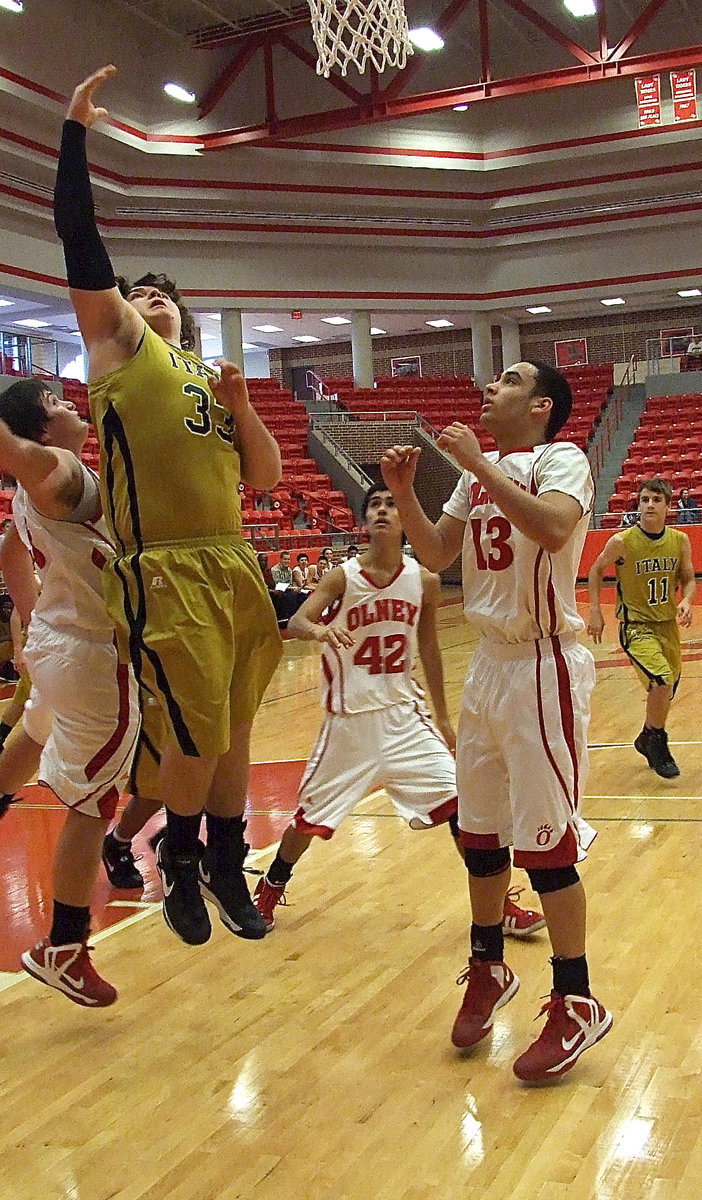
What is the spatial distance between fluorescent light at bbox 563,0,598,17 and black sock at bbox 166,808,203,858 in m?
19.5

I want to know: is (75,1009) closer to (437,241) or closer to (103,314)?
(103,314)

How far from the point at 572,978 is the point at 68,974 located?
1.47 meters

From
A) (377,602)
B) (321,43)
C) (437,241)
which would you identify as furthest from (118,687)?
(437,241)

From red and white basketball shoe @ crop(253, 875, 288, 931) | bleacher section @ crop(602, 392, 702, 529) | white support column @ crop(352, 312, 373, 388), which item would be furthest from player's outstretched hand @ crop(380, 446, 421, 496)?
white support column @ crop(352, 312, 373, 388)

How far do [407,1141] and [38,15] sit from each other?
63.8 ft

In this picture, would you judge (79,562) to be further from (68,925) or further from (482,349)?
(482,349)

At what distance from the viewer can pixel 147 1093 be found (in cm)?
316

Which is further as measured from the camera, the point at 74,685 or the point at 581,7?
the point at 581,7

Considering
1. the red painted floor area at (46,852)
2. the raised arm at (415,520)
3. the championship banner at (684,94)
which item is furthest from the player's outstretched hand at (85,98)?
the championship banner at (684,94)

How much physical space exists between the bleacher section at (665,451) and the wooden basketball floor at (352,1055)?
14782 mm

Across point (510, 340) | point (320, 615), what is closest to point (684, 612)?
point (320, 615)

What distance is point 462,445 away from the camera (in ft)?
10.1

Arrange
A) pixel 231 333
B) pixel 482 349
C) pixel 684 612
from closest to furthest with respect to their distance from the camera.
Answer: pixel 684 612 < pixel 231 333 < pixel 482 349

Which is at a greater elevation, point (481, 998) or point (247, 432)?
point (247, 432)
